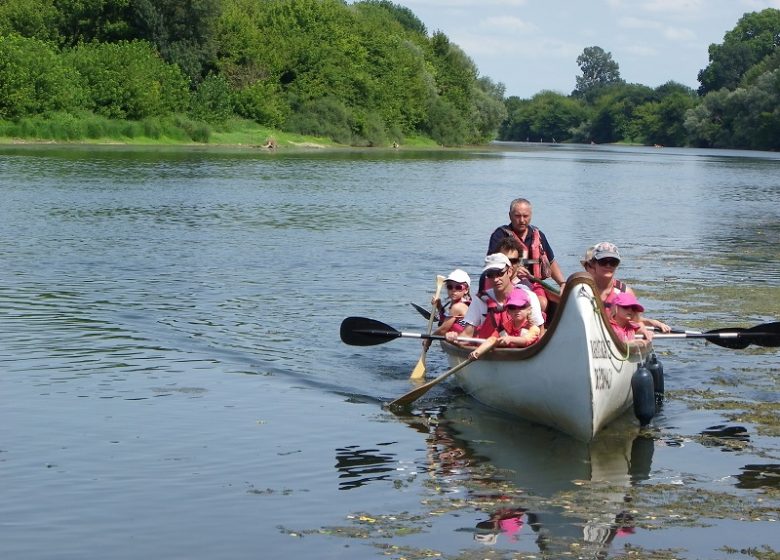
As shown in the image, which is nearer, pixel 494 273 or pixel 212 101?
pixel 494 273

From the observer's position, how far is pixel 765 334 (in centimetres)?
1288

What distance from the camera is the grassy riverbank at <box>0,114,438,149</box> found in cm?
6906

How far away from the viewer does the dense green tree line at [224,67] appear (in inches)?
2894

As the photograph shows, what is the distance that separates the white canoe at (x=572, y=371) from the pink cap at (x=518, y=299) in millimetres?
541

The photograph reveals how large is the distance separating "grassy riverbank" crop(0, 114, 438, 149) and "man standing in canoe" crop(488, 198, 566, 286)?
188ft

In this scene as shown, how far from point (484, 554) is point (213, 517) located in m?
1.94

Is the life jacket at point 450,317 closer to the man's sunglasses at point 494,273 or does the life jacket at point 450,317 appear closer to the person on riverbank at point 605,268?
the man's sunglasses at point 494,273

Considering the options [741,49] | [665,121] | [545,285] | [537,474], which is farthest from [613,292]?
[741,49]

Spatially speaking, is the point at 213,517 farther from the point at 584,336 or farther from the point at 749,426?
the point at 749,426

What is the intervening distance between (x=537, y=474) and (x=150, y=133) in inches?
2756

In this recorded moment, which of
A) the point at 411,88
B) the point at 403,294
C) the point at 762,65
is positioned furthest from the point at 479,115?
the point at 403,294

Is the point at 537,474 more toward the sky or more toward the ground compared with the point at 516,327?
more toward the ground

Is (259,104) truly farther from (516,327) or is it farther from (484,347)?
(484,347)

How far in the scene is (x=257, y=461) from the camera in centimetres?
1006
